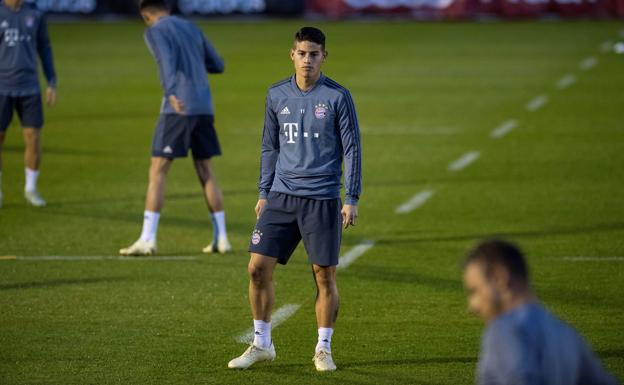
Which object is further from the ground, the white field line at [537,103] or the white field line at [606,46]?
the white field line at [537,103]

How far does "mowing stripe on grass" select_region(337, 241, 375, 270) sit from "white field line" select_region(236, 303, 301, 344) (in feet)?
4.84

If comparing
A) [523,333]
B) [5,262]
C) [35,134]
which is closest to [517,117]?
[35,134]

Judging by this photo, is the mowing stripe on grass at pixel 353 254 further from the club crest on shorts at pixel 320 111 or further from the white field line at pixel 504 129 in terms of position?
the white field line at pixel 504 129

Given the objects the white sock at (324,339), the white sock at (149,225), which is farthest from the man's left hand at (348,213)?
the white sock at (149,225)

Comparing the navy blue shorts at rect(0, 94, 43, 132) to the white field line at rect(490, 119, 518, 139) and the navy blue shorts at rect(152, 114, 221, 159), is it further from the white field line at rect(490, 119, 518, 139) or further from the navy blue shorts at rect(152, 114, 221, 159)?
the white field line at rect(490, 119, 518, 139)

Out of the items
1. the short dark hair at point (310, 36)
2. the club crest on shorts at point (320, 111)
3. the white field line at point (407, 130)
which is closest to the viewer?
the short dark hair at point (310, 36)

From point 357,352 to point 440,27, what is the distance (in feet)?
96.7

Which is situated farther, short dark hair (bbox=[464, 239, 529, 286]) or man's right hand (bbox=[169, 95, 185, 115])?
man's right hand (bbox=[169, 95, 185, 115])

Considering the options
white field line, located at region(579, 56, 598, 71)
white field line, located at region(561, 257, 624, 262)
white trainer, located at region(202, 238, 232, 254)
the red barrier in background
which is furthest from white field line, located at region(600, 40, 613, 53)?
white trainer, located at region(202, 238, 232, 254)

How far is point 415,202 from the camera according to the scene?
51.0ft

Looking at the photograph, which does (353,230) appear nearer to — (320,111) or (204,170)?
(204,170)

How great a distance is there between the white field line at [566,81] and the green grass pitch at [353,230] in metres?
0.15

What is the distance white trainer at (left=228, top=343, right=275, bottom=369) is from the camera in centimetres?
888

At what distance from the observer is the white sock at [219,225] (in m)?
12.7
